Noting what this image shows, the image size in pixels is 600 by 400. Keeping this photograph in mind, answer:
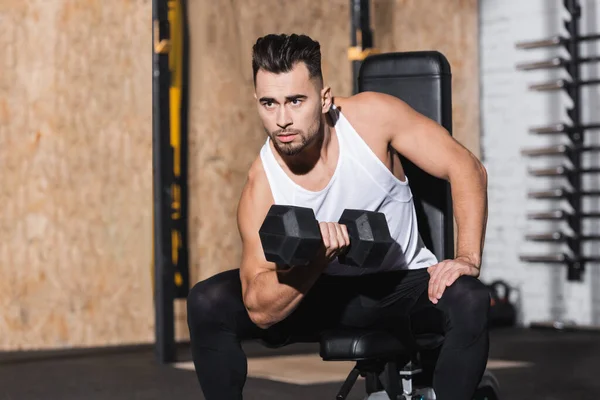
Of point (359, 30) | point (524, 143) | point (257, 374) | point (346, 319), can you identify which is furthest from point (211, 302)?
point (524, 143)

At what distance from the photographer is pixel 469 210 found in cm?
200

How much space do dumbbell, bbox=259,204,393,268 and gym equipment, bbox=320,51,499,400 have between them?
40cm

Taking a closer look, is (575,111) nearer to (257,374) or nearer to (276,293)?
(257,374)

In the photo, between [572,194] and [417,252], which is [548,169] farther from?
[417,252]

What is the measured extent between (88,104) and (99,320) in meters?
1.01

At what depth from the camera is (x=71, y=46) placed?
457 cm

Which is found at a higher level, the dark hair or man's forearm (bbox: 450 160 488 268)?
the dark hair

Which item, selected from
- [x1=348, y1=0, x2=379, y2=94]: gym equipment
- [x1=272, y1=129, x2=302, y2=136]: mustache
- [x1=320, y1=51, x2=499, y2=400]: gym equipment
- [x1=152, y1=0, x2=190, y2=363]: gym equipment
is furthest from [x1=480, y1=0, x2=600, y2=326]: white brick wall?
[x1=272, y1=129, x2=302, y2=136]: mustache

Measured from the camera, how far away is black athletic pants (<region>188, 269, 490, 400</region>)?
1.83 m

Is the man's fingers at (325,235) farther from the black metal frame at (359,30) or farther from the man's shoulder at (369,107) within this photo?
the black metal frame at (359,30)

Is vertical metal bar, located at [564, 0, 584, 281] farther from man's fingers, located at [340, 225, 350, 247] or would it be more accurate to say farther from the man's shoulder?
man's fingers, located at [340, 225, 350, 247]

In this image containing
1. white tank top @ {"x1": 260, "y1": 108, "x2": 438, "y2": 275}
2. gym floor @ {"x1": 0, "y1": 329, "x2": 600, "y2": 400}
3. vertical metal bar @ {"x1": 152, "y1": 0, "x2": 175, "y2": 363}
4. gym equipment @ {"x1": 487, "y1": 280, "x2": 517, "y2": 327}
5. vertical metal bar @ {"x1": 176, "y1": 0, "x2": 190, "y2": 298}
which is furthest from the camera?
gym equipment @ {"x1": 487, "y1": 280, "x2": 517, "y2": 327}

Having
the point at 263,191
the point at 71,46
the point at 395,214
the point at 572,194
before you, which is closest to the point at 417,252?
the point at 395,214

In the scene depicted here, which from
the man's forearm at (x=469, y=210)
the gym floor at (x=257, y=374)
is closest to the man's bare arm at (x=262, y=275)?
the man's forearm at (x=469, y=210)
